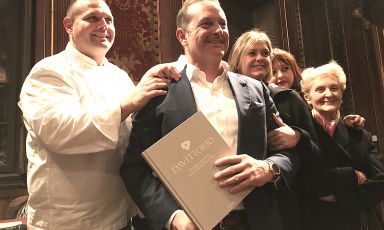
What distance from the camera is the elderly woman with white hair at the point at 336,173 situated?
1.68 metres

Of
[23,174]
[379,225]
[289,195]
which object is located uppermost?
[289,195]

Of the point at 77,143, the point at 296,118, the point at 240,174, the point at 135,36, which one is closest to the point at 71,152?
the point at 77,143

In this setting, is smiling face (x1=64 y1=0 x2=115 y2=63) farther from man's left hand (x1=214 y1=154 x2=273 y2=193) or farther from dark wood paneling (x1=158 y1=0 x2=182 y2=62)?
dark wood paneling (x1=158 y1=0 x2=182 y2=62)

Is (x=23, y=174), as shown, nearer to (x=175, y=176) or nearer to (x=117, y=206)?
(x=117, y=206)

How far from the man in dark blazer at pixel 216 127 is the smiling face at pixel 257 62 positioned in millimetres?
437

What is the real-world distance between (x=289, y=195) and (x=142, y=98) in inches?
25.2

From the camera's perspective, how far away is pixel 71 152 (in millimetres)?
1278

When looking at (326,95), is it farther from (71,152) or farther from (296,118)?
(71,152)

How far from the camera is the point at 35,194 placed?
1337mm

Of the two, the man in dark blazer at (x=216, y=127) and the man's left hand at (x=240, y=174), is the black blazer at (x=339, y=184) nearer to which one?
the man in dark blazer at (x=216, y=127)

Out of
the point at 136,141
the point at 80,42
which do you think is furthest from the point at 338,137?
the point at 80,42

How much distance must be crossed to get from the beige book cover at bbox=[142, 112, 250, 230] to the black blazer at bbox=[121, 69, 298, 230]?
10 centimetres

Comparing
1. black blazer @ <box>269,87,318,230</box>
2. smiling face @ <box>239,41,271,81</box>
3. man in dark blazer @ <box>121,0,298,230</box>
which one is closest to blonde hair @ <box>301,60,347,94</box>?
smiling face @ <box>239,41,271,81</box>

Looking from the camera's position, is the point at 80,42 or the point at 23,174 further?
the point at 23,174
